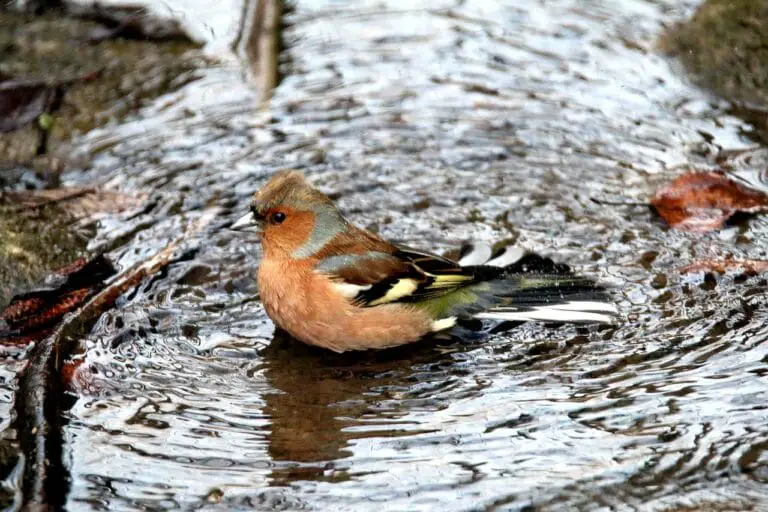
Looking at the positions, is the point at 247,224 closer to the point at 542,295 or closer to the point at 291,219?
the point at 291,219

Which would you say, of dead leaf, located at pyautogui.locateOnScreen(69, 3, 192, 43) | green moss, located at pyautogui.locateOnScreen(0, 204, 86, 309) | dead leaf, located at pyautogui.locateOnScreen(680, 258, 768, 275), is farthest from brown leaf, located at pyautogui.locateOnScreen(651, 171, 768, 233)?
dead leaf, located at pyautogui.locateOnScreen(69, 3, 192, 43)

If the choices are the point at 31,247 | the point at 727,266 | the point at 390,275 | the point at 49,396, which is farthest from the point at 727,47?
the point at 49,396

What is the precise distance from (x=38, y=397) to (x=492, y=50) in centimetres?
533

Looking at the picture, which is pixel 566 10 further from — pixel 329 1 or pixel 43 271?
pixel 43 271

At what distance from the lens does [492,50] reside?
29.0ft

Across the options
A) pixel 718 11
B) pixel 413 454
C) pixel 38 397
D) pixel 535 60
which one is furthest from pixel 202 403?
pixel 718 11

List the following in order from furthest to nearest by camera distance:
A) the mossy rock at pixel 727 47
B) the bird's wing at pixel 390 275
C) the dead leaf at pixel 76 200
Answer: the mossy rock at pixel 727 47
the dead leaf at pixel 76 200
the bird's wing at pixel 390 275

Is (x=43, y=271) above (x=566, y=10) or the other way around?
the other way around

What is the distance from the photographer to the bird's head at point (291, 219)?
5652 mm

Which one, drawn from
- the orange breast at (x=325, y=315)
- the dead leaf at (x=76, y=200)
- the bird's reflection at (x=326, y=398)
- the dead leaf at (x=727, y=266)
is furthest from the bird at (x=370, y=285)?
the dead leaf at (x=76, y=200)

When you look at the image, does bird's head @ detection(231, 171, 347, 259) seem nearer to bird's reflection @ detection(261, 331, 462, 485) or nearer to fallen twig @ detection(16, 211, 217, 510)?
bird's reflection @ detection(261, 331, 462, 485)

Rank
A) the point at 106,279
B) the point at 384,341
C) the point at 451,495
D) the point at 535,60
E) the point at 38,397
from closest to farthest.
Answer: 1. the point at 451,495
2. the point at 38,397
3. the point at 384,341
4. the point at 106,279
5. the point at 535,60

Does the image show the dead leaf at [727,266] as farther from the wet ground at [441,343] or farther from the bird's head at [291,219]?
the bird's head at [291,219]

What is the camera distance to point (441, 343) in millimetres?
5520
